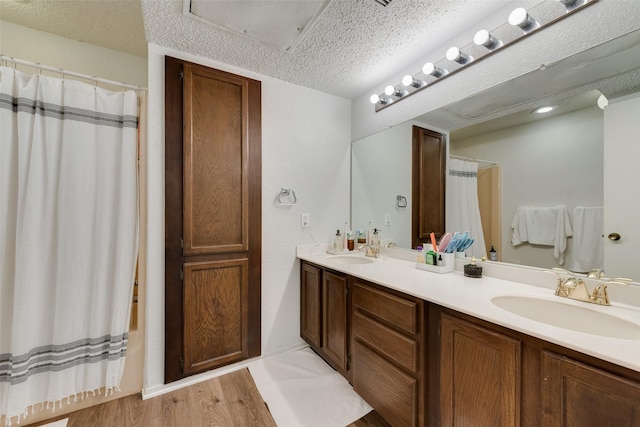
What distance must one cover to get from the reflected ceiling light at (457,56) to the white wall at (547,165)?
18.3 inches

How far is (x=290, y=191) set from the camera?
2.13 meters

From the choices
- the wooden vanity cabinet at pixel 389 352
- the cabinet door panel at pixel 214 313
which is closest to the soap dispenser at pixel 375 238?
the wooden vanity cabinet at pixel 389 352

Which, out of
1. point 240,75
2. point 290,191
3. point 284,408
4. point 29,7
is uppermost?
point 29,7

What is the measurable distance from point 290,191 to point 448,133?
1243mm

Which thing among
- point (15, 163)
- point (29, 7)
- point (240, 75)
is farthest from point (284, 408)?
point (29, 7)

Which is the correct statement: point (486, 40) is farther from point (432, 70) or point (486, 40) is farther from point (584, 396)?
point (584, 396)

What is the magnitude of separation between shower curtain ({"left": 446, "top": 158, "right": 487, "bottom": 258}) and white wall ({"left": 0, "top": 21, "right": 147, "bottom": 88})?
8.28ft

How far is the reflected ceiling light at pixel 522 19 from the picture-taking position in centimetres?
123

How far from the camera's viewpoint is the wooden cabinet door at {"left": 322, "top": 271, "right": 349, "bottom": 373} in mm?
1653

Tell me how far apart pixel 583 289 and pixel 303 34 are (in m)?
1.91

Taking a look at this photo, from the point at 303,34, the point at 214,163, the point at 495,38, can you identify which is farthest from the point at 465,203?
the point at 214,163

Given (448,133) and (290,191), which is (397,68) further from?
(290,191)

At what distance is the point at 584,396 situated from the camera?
0.72m

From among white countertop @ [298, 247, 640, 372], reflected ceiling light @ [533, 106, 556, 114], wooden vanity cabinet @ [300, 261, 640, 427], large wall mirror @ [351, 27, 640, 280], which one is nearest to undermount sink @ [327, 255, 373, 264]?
white countertop @ [298, 247, 640, 372]
